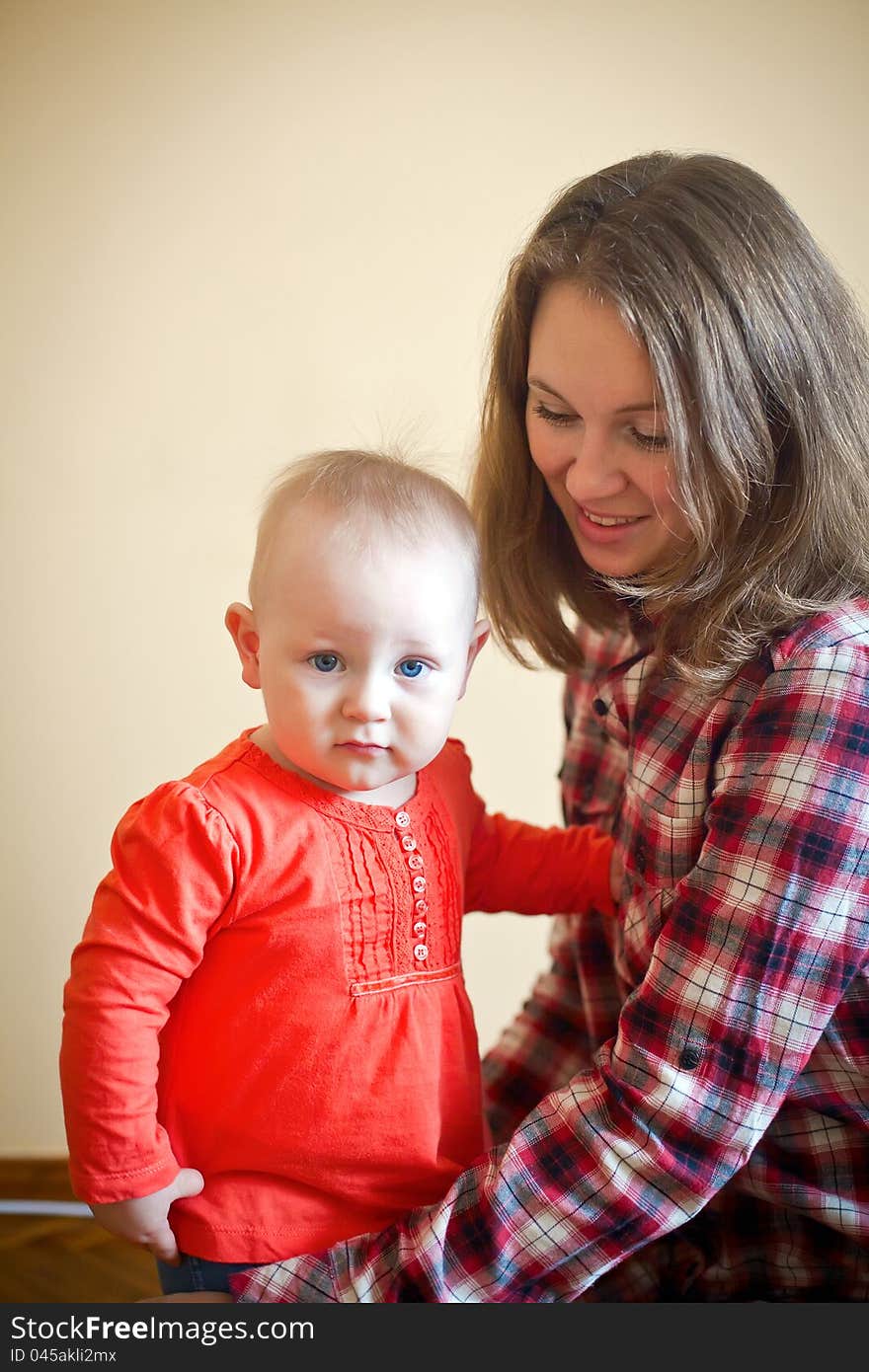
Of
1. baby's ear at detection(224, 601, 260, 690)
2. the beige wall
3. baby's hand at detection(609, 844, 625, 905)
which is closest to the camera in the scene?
baby's ear at detection(224, 601, 260, 690)

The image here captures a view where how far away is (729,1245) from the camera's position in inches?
45.4

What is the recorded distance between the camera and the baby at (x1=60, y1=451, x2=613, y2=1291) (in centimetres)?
92

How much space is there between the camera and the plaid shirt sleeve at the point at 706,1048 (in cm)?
93

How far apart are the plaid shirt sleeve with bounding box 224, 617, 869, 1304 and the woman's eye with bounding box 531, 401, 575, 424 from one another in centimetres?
30

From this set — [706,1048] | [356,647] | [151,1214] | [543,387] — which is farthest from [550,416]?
[151,1214]

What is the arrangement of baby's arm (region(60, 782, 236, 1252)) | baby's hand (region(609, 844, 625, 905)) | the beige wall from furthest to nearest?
the beige wall → baby's hand (region(609, 844, 625, 905)) → baby's arm (region(60, 782, 236, 1252))

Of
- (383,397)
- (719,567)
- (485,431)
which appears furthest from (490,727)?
(719,567)

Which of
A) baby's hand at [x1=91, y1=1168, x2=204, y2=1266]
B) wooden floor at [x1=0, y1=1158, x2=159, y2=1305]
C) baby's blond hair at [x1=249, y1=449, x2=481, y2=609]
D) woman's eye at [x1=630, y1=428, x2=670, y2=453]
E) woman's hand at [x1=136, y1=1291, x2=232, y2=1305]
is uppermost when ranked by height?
woman's eye at [x1=630, y1=428, x2=670, y2=453]

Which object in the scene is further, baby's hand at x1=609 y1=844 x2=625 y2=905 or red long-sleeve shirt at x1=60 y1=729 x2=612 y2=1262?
baby's hand at x1=609 y1=844 x2=625 y2=905

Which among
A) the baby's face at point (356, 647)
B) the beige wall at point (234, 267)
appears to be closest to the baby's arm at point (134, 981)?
the baby's face at point (356, 647)

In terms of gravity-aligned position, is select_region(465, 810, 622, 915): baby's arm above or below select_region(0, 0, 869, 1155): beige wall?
below

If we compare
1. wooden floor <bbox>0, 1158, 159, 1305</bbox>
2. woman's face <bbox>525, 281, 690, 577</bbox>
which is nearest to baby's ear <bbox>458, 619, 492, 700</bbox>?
woman's face <bbox>525, 281, 690, 577</bbox>

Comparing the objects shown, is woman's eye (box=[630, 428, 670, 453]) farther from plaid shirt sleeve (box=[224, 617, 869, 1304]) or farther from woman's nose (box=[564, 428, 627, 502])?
plaid shirt sleeve (box=[224, 617, 869, 1304])

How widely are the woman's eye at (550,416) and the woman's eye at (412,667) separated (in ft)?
0.96
